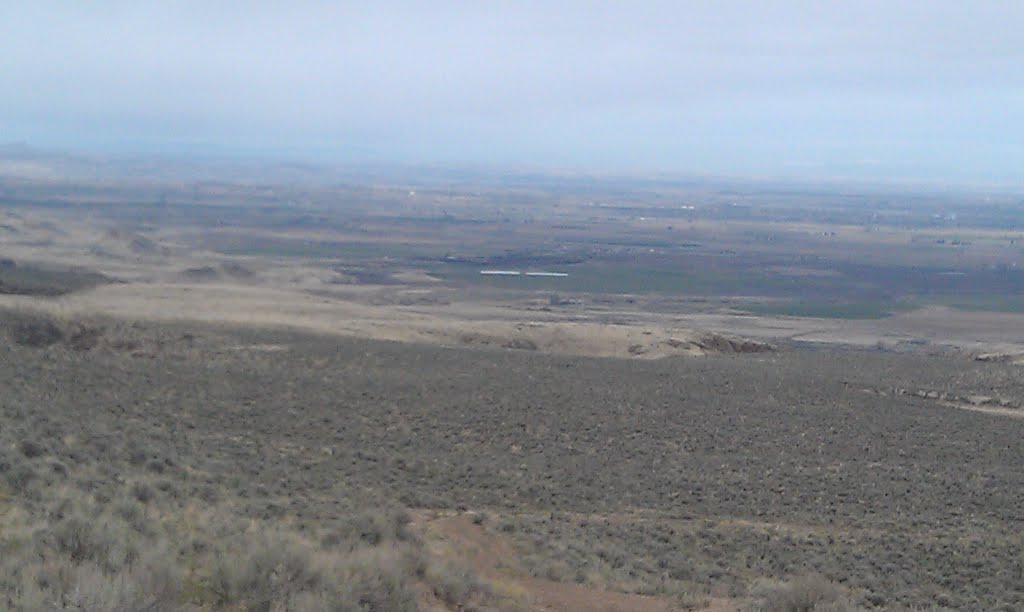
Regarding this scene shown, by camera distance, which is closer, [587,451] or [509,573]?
[509,573]

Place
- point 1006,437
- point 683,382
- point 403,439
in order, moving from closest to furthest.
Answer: point 403,439
point 1006,437
point 683,382

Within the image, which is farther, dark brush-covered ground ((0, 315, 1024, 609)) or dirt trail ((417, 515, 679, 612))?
dark brush-covered ground ((0, 315, 1024, 609))

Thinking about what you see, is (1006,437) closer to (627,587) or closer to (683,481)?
(683,481)

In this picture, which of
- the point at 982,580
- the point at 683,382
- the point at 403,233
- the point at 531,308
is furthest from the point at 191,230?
the point at 982,580

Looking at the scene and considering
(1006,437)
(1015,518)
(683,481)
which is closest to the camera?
(1015,518)

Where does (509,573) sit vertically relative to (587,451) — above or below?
above

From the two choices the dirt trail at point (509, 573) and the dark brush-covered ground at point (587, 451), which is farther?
the dark brush-covered ground at point (587, 451)

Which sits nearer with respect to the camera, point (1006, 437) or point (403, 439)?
point (403, 439)
